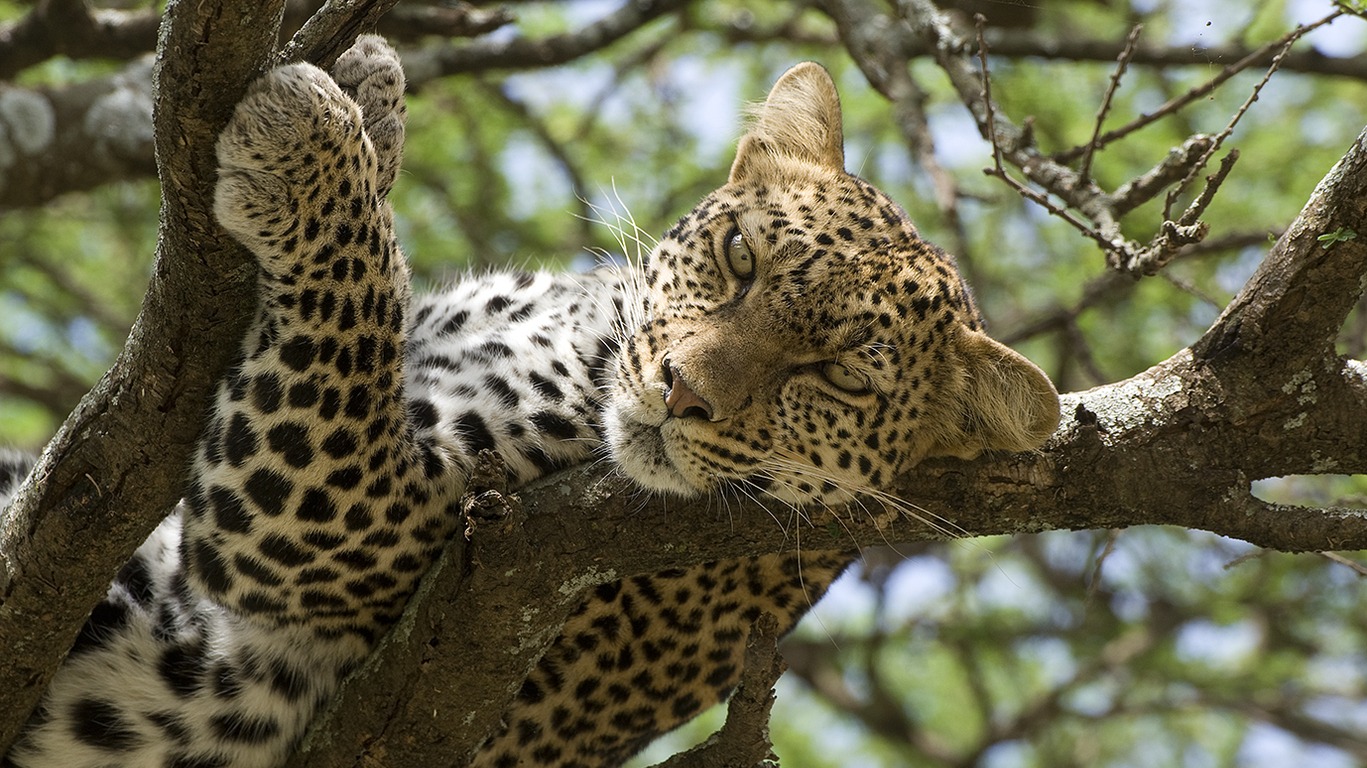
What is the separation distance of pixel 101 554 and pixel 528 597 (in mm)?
1568

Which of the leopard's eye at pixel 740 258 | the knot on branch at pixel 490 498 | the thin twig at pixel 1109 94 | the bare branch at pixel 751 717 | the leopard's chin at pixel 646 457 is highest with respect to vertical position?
the thin twig at pixel 1109 94

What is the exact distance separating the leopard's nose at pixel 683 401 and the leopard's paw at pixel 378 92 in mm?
1326

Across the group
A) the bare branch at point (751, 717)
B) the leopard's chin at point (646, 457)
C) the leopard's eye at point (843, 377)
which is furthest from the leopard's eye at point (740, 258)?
the bare branch at point (751, 717)

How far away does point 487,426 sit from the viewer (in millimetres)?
5285

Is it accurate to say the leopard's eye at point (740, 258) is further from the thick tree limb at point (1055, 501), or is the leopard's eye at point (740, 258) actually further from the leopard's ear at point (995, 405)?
the thick tree limb at point (1055, 501)

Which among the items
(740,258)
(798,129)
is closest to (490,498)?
(740,258)

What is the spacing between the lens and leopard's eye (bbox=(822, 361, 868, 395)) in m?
5.13

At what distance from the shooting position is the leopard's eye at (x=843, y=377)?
513 cm

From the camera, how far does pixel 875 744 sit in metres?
12.6

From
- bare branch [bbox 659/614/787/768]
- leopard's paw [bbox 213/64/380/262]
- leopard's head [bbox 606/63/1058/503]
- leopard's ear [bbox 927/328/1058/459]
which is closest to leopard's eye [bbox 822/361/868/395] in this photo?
leopard's head [bbox 606/63/1058/503]

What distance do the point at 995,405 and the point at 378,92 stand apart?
260 cm

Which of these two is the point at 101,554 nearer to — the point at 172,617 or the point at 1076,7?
the point at 172,617

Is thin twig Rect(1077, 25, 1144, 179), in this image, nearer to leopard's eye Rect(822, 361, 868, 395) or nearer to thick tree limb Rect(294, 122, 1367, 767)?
thick tree limb Rect(294, 122, 1367, 767)

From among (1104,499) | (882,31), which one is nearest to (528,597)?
(1104,499)
